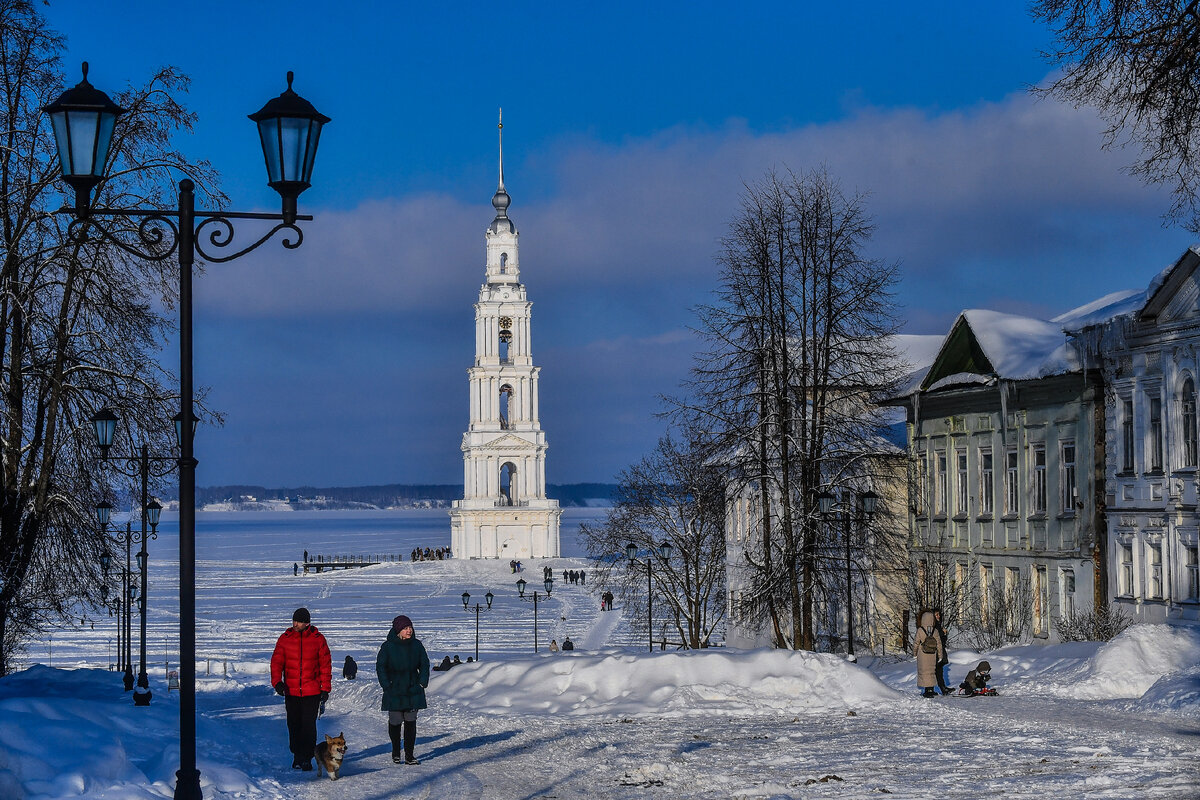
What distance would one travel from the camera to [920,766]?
45.5ft

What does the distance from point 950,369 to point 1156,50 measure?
93.1 ft

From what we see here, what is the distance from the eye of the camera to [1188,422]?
101 ft

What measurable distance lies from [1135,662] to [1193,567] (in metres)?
9.80

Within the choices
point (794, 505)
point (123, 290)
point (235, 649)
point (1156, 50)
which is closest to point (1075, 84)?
point (1156, 50)

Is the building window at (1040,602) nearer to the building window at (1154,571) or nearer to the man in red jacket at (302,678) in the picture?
the building window at (1154,571)

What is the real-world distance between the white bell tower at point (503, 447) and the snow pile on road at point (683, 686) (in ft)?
337

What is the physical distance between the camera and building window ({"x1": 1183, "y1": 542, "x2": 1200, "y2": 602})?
30812mm

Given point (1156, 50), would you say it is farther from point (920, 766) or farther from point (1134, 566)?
point (1134, 566)

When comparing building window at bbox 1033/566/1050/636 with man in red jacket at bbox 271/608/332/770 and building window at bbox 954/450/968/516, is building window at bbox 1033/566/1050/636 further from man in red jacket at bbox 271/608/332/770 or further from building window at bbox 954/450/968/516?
man in red jacket at bbox 271/608/332/770

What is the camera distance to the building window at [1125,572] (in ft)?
109

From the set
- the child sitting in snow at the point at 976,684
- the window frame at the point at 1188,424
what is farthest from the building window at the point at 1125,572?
the child sitting in snow at the point at 976,684

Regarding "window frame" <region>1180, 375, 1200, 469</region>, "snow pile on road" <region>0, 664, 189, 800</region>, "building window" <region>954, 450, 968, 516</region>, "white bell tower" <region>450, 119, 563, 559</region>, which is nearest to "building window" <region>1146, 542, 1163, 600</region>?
"window frame" <region>1180, 375, 1200, 469</region>

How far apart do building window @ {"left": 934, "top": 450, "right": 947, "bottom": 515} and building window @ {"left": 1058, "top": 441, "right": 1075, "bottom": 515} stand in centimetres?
662

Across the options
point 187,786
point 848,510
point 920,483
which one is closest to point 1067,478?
point 848,510
